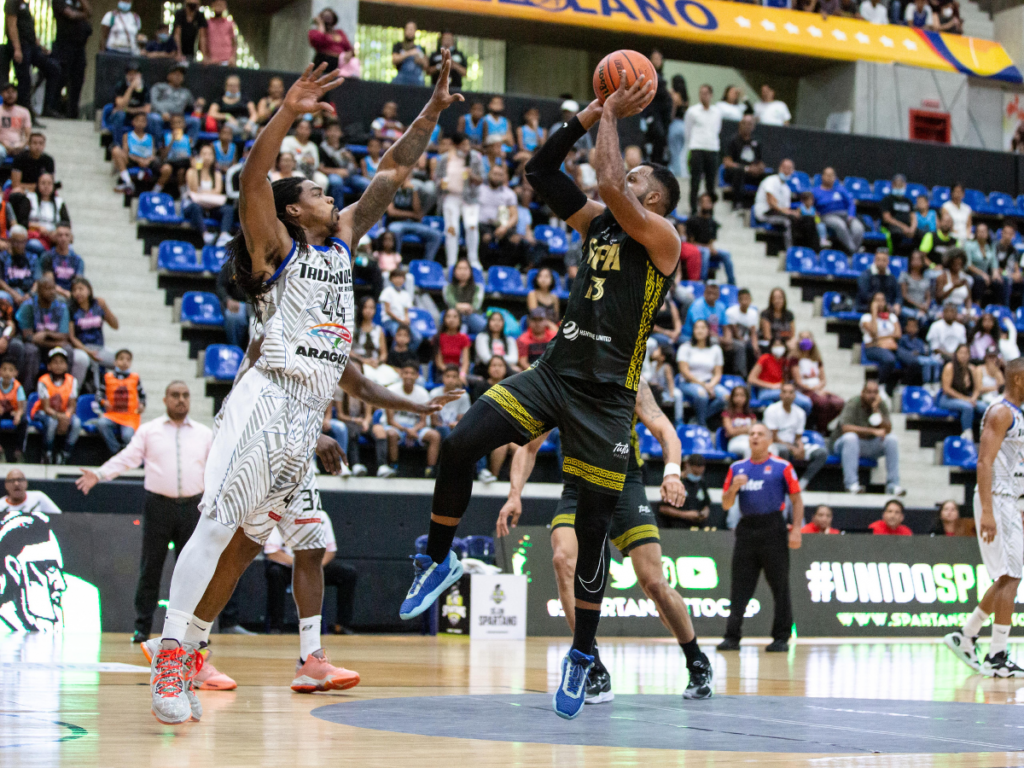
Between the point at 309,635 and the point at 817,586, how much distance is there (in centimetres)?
881

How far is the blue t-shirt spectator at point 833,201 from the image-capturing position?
21.9 m

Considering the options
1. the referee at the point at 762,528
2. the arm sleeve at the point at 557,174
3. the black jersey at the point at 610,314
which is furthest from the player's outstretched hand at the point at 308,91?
the referee at the point at 762,528

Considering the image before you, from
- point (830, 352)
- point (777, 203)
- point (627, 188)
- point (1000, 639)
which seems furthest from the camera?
point (777, 203)

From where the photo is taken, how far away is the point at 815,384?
59.1 ft

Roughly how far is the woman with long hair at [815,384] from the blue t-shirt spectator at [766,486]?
208 inches

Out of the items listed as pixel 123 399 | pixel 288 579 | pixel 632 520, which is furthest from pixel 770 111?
pixel 632 520

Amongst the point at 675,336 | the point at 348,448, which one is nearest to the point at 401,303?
the point at 348,448

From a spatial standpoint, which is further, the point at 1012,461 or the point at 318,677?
the point at 1012,461

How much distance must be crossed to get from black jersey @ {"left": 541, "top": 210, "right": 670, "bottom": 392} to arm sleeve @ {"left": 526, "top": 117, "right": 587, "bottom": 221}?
271 millimetres

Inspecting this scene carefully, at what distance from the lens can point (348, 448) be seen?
14.7 metres

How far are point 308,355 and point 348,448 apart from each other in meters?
9.06

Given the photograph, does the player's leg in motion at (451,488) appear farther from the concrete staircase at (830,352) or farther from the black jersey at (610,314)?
the concrete staircase at (830,352)

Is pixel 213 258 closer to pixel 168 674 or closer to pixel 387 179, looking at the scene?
pixel 387 179

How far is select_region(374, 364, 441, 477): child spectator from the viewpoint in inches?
589
